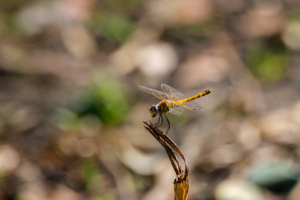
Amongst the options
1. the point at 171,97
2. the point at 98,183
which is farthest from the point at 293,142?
the point at 98,183

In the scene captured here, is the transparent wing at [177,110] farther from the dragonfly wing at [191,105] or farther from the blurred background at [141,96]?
the blurred background at [141,96]

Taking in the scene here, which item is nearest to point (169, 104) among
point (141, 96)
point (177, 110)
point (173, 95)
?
point (177, 110)

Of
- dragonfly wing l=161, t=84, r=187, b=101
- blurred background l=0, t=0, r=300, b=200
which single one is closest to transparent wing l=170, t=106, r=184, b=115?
dragonfly wing l=161, t=84, r=187, b=101

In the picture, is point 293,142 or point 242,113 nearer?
point 293,142

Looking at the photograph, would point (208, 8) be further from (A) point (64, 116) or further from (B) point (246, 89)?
(A) point (64, 116)

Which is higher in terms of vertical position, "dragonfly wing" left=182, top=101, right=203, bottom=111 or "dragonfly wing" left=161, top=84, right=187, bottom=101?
"dragonfly wing" left=161, top=84, right=187, bottom=101

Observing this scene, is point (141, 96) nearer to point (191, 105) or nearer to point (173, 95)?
point (173, 95)

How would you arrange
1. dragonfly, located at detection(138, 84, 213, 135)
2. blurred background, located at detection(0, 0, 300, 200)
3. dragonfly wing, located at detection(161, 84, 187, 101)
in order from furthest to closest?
1. blurred background, located at detection(0, 0, 300, 200)
2. dragonfly wing, located at detection(161, 84, 187, 101)
3. dragonfly, located at detection(138, 84, 213, 135)

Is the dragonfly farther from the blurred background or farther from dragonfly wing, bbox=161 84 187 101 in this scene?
A: the blurred background
